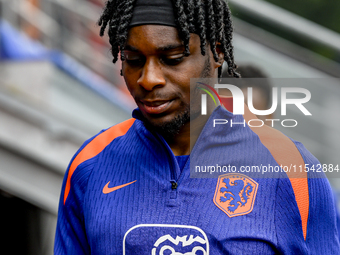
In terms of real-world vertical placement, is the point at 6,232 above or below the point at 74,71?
below

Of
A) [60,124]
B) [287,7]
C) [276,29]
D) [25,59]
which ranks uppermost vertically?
[287,7]

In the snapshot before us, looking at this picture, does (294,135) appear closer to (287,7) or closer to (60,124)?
(60,124)

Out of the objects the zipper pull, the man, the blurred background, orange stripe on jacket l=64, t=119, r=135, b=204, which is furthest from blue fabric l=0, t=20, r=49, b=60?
the zipper pull

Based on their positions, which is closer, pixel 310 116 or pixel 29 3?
pixel 310 116

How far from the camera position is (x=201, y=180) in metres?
1.35

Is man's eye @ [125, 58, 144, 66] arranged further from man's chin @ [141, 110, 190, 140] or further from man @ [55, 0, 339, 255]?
man's chin @ [141, 110, 190, 140]

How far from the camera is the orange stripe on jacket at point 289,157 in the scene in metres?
1.27

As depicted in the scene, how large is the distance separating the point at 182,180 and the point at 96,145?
0.37 m

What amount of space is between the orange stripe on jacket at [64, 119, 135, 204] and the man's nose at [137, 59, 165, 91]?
0.35m

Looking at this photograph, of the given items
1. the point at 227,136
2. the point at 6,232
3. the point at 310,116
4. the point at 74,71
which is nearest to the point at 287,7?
the point at 310,116

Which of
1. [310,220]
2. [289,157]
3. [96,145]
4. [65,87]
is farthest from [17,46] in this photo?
[310,220]

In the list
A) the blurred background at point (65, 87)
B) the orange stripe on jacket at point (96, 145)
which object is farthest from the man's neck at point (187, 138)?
the blurred background at point (65, 87)

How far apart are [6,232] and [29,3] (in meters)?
2.15

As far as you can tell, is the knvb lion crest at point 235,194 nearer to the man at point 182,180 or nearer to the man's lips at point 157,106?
the man at point 182,180
